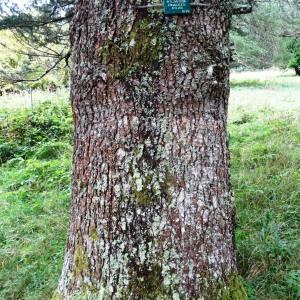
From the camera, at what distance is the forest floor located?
258 centimetres

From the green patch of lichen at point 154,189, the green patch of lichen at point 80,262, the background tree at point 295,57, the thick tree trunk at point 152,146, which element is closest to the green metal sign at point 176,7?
the thick tree trunk at point 152,146

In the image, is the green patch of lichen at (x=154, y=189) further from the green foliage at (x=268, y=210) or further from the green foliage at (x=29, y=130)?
the green foliage at (x=29, y=130)

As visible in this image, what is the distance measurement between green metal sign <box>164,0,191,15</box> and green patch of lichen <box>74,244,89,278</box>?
123 cm

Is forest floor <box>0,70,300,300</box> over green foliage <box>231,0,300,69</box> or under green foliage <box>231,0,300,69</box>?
under

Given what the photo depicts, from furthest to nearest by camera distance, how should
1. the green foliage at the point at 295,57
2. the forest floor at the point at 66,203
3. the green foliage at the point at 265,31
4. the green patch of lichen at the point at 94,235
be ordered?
the green foliage at the point at 295,57
the green foliage at the point at 265,31
the forest floor at the point at 66,203
the green patch of lichen at the point at 94,235

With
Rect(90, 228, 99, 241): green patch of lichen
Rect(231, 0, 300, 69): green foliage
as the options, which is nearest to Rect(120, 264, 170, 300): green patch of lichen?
Rect(90, 228, 99, 241): green patch of lichen

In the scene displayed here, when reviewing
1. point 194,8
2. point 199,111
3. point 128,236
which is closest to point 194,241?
point 128,236

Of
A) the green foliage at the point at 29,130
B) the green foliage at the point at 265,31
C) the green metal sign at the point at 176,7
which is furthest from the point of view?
the green foliage at the point at 265,31

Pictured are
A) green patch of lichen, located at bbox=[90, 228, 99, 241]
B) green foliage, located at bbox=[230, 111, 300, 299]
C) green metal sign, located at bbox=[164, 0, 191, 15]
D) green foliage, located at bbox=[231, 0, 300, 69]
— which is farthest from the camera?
green foliage, located at bbox=[231, 0, 300, 69]

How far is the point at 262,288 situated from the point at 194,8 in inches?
64.5

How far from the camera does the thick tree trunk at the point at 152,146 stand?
1.84 metres

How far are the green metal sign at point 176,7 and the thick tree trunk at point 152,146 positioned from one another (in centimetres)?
3

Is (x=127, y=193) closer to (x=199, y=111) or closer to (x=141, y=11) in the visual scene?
(x=199, y=111)

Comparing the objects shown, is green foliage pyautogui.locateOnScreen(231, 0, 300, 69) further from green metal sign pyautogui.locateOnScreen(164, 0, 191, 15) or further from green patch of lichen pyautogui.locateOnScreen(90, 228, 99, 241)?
green patch of lichen pyautogui.locateOnScreen(90, 228, 99, 241)
